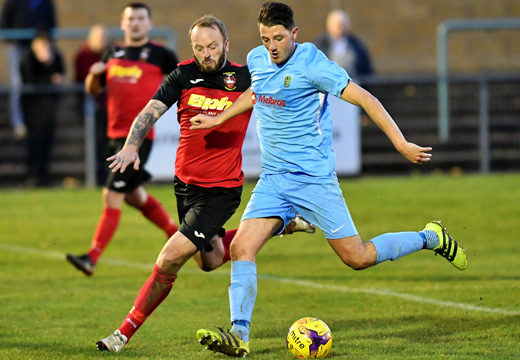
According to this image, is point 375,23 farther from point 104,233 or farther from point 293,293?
point 293,293

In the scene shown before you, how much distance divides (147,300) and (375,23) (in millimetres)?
17047

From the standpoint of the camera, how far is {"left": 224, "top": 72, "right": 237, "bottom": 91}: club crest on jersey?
276 inches

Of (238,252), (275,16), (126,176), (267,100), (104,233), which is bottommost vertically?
(104,233)

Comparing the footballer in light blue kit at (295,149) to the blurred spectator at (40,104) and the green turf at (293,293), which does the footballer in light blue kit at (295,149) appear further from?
the blurred spectator at (40,104)

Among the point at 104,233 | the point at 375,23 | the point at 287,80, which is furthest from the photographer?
the point at 375,23

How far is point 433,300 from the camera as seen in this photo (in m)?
8.15

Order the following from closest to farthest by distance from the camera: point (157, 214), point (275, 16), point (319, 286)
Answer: point (275, 16) → point (319, 286) → point (157, 214)

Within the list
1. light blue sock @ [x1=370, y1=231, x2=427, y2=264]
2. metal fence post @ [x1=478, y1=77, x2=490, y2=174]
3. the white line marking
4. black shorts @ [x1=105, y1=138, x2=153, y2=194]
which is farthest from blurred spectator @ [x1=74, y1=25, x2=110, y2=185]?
light blue sock @ [x1=370, y1=231, x2=427, y2=264]

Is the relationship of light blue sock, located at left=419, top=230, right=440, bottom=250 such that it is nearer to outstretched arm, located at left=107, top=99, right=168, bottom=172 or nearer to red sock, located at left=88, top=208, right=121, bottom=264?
outstretched arm, located at left=107, top=99, right=168, bottom=172

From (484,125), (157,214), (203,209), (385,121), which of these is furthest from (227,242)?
(484,125)

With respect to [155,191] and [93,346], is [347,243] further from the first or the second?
[155,191]

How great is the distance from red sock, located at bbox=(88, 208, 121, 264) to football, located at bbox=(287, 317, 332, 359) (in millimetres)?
3863

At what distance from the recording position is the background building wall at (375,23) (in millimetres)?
22344

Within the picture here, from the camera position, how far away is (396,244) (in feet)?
23.1
